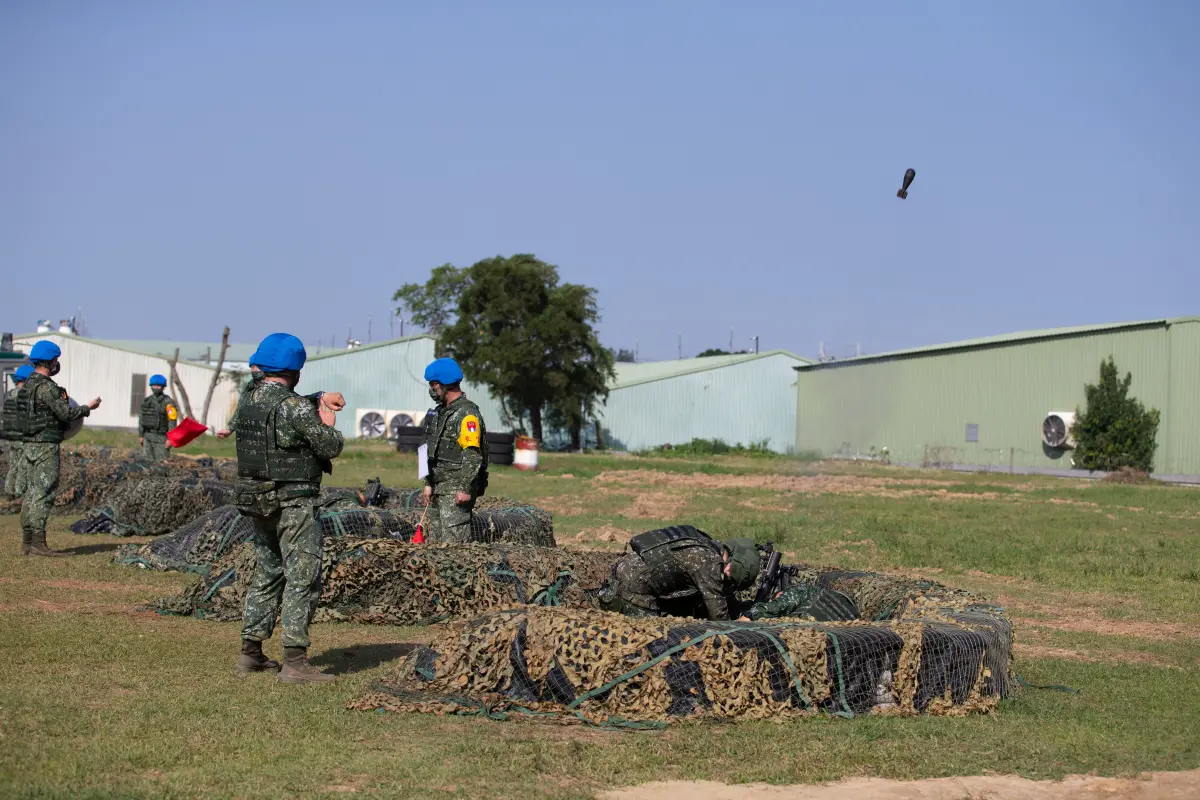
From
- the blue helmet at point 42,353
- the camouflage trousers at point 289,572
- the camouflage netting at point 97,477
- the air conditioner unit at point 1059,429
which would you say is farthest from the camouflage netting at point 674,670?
the air conditioner unit at point 1059,429

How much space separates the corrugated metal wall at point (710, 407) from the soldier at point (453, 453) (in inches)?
1973

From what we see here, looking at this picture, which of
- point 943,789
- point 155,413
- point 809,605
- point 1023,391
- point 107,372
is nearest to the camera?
point 943,789

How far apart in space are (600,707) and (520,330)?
4867cm

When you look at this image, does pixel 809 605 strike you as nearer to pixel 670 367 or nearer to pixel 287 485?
pixel 287 485

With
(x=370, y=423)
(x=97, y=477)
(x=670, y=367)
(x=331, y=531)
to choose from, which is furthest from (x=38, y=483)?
(x=670, y=367)

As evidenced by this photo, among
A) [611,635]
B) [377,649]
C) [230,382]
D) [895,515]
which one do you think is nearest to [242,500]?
[377,649]

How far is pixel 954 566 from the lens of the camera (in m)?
15.8

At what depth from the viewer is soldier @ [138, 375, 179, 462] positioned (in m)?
21.9

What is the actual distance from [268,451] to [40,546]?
7.38m

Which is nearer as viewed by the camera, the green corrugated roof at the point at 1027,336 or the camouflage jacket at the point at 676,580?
the camouflage jacket at the point at 676,580

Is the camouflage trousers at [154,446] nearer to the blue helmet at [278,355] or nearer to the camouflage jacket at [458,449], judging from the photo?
the camouflage jacket at [458,449]

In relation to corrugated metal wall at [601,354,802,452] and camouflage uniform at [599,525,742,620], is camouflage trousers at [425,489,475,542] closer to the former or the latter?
camouflage uniform at [599,525,742,620]

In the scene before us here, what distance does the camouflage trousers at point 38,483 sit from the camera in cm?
1373

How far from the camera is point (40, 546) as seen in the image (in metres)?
13.8
